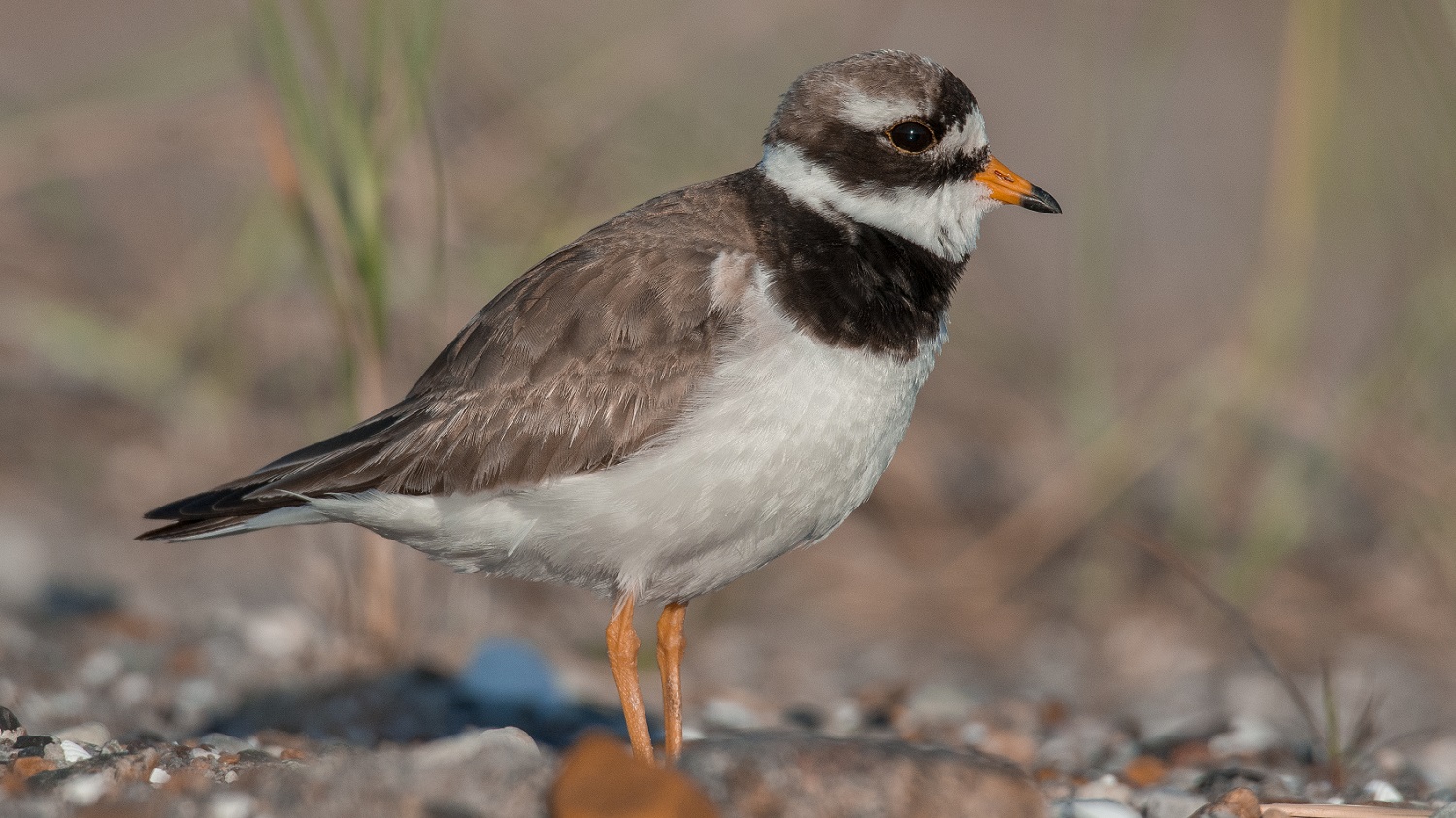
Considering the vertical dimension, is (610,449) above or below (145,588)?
above

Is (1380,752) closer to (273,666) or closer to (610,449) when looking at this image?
(610,449)

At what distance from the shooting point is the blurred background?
509 centimetres

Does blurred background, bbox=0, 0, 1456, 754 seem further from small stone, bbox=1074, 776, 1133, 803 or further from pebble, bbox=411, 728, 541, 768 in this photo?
pebble, bbox=411, 728, 541, 768

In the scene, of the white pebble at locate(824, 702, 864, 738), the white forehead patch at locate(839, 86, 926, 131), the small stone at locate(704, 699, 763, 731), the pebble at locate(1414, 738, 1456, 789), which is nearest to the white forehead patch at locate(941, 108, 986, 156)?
the white forehead patch at locate(839, 86, 926, 131)

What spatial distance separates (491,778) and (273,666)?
97.2 inches

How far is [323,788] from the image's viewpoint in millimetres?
2775

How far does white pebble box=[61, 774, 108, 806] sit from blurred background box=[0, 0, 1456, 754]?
1.32 metres

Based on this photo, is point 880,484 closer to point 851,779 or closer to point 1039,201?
point 1039,201

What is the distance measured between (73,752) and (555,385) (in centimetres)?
137

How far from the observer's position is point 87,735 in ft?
12.9

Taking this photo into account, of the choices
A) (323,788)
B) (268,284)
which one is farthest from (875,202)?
(268,284)

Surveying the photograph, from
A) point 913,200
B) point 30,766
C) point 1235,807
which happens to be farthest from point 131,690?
point 1235,807

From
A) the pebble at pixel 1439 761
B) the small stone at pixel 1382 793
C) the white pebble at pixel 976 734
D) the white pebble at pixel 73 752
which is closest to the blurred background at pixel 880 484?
the pebble at pixel 1439 761

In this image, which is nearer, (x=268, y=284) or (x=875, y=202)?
(x=875, y=202)
